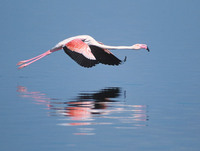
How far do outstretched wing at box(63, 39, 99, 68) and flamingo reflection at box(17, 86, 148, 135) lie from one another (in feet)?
3.66

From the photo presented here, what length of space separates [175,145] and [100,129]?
2.25m

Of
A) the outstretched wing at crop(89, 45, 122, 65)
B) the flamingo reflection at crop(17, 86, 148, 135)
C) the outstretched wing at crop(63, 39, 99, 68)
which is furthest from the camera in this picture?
the outstretched wing at crop(89, 45, 122, 65)

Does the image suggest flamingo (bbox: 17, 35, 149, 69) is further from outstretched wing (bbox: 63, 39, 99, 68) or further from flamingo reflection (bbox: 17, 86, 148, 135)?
flamingo reflection (bbox: 17, 86, 148, 135)

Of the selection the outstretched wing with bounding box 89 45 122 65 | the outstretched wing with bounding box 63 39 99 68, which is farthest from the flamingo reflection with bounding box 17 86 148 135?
the outstretched wing with bounding box 89 45 122 65

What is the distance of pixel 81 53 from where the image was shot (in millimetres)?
22516

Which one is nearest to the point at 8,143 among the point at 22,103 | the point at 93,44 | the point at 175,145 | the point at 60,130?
the point at 60,130

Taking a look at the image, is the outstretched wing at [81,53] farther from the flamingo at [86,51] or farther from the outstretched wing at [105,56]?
the outstretched wing at [105,56]

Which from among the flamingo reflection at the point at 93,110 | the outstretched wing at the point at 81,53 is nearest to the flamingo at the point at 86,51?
the outstretched wing at the point at 81,53

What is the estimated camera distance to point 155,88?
25453 mm

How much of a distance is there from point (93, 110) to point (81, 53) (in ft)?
14.0

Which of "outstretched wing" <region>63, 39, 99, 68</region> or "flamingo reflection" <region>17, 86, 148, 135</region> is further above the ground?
"outstretched wing" <region>63, 39, 99, 68</region>

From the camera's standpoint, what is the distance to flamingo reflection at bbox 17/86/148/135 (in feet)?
55.0

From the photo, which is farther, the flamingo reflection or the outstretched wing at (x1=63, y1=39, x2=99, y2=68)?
the outstretched wing at (x1=63, y1=39, x2=99, y2=68)

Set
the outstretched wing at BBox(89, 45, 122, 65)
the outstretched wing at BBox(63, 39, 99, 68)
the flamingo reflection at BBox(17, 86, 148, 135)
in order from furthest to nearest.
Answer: the outstretched wing at BBox(89, 45, 122, 65), the outstretched wing at BBox(63, 39, 99, 68), the flamingo reflection at BBox(17, 86, 148, 135)
